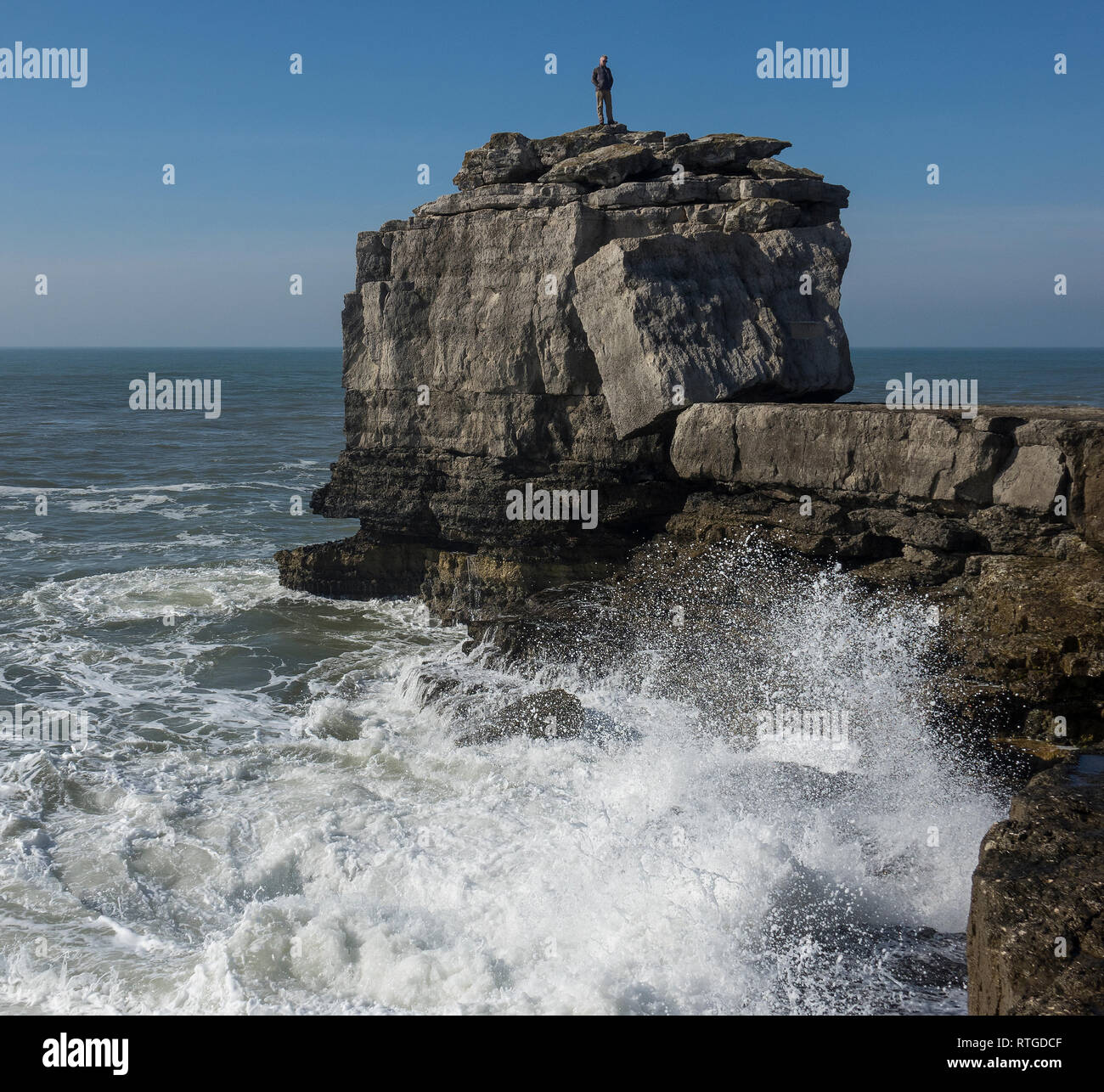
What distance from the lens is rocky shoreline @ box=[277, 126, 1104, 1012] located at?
8.04 meters

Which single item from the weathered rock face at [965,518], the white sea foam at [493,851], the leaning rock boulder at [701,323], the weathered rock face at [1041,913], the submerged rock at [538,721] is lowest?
the white sea foam at [493,851]

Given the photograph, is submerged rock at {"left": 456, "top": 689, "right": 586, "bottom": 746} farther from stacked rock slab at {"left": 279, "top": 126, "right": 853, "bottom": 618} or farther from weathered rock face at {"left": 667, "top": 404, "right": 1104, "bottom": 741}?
stacked rock slab at {"left": 279, "top": 126, "right": 853, "bottom": 618}

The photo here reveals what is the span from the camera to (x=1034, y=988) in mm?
4008

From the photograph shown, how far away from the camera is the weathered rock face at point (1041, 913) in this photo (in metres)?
3.99

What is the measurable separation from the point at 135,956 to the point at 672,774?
13.2ft

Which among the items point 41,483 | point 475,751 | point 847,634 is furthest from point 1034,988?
point 41,483

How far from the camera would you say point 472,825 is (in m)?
7.49

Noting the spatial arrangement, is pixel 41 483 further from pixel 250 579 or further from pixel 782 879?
pixel 782 879

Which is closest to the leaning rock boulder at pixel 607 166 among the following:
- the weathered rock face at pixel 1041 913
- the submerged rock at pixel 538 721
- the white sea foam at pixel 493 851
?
the white sea foam at pixel 493 851

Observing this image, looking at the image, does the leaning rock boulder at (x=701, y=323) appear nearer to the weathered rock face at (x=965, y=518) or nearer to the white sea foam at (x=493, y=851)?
the weathered rock face at (x=965, y=518)

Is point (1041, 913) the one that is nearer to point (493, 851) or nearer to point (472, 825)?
point (493, 851)

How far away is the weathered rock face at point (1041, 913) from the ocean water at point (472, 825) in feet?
2.95

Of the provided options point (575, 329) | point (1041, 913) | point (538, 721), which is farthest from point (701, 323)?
point (1041, 913)

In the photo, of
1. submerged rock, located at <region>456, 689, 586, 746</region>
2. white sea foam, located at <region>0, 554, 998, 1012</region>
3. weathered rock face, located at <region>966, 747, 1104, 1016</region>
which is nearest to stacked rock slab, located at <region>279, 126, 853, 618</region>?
white sea foam, located at <region>0, 554, 998, 1012</region>
